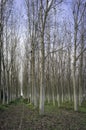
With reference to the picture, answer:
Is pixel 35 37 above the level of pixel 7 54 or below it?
above

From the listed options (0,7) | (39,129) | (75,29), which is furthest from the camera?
(0,7)

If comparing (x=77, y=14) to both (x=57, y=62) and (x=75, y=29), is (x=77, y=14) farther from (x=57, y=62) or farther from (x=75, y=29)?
(x=57, y=62)

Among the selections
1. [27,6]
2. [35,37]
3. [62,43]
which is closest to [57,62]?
[62,43]

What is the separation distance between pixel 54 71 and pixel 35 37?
257 inches

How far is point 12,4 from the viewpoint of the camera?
19875mm

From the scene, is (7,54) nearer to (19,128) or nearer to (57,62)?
(57,62)

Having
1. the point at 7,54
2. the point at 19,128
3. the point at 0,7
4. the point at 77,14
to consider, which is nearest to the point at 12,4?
the point at 0,7

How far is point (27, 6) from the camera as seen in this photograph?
22.5 m

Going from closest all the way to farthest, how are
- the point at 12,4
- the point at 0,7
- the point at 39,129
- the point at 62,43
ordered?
1. the point at 39,129
2. the point at 0,7
3. the point at 12,4
4. the point at 62,43

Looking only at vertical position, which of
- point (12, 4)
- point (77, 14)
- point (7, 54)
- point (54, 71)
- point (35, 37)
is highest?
point (12, 4)

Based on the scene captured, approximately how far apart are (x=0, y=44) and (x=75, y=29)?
28.9ft

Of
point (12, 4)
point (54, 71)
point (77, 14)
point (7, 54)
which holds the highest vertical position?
point (12, 4)

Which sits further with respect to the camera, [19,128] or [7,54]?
[7,54]

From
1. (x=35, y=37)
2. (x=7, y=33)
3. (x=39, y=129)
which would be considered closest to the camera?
(x=39, y=129)
